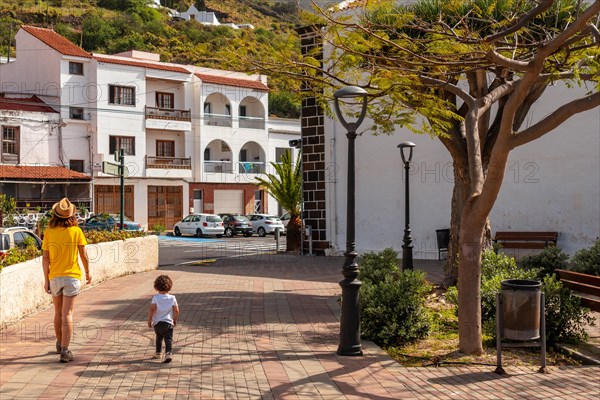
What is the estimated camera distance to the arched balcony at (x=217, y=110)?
49.9 metres

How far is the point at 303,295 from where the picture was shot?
48.4 ft

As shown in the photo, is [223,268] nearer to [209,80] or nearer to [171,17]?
[209,80]

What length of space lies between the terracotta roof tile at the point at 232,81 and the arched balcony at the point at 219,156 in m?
3.94

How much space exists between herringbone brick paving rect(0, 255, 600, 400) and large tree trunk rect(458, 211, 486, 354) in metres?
0.53

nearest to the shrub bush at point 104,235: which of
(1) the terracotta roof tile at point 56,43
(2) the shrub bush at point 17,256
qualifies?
(2) the shrub bush at point 17,256

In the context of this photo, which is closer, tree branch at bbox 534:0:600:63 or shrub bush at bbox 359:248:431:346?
tree branch at bbox 534:0:600:63

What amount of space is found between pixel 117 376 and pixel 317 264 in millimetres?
15021

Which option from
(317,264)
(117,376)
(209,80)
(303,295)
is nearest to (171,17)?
(209,80)

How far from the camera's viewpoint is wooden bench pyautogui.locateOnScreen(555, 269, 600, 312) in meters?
9.03

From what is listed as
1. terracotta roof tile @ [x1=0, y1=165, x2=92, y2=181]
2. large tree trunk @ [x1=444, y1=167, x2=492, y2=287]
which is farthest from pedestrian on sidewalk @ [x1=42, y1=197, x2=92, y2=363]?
terracotta roof tile @ [x1=0, y1=165, x2=92, y2=181]

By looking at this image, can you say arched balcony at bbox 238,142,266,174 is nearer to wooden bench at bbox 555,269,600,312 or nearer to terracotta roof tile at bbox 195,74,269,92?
terracotta roof tile at bbox 195,74,269,92

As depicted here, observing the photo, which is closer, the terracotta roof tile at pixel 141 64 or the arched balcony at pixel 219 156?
the terracotta roof tile at pixel 141 64

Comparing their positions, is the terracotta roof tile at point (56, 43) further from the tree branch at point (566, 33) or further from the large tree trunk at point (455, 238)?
the tree branch at point (566, 33)

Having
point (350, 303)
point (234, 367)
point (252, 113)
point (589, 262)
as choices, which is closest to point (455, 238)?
point (589, 262)
